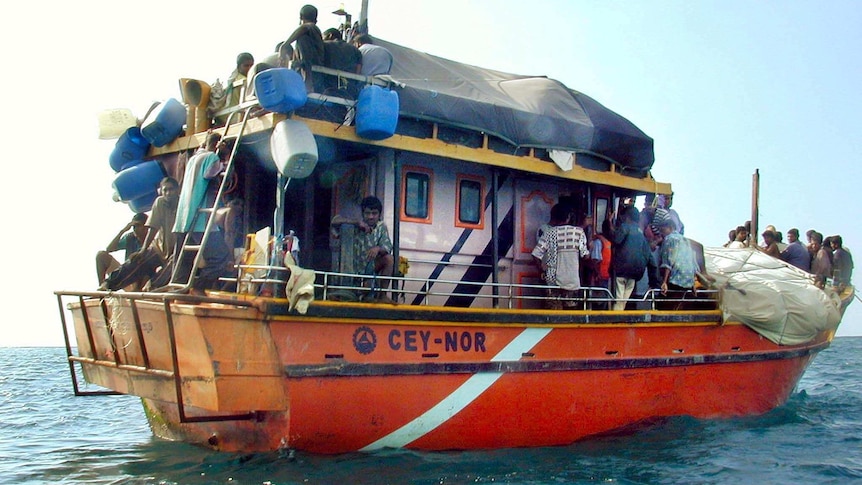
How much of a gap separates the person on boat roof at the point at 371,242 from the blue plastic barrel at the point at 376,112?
857 millimetres

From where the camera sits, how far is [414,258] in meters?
8.70

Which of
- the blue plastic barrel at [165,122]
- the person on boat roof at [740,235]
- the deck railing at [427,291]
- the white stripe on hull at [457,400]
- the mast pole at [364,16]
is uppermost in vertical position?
the mast pole at [364,16]

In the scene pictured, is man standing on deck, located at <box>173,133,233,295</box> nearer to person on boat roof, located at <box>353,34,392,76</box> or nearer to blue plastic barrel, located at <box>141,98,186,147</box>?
blue plastic barrel, located at <box>141,98,186,147</box>

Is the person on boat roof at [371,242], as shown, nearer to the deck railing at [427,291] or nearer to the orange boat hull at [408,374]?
the deck railing at [427,291]

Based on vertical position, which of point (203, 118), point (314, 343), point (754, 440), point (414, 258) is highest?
point (203, 118)

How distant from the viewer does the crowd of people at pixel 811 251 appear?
1277cm

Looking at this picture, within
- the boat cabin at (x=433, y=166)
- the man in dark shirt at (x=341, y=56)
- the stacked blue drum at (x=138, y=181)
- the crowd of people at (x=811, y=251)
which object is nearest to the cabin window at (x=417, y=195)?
the boat cabin at (x=433, y=166)

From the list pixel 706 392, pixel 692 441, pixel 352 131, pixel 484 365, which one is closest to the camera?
pixel 352 131

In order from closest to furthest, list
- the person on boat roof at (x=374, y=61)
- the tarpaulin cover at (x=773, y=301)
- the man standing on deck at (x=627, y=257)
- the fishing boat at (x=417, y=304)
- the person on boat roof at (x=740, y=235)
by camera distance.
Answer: the fishing boat at (x=417, y=304)
the person on boat roof at (x=374, y=61)
the man standing on deck at (x=627, y=257)
the tarpaulin cover at (x=773, y=301)
the person on boat roof at (x=740, y=235)

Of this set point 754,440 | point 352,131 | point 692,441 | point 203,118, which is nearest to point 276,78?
point 352,131

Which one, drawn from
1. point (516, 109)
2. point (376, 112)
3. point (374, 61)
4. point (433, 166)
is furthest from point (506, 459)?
point (374, 61)

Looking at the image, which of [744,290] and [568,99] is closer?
[568,99]

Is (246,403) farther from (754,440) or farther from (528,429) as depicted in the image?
(754,440)

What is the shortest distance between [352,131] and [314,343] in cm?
203
